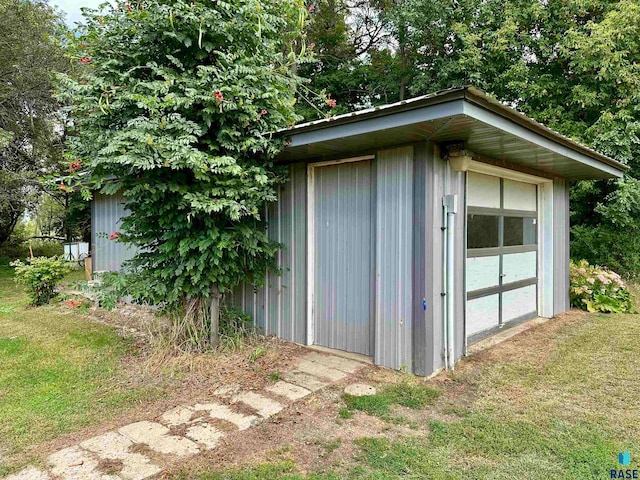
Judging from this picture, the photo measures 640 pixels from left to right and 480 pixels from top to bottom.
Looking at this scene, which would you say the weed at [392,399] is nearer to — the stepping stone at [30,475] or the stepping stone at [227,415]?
the stepping stone at [227,415]

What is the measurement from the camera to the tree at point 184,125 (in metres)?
3.37

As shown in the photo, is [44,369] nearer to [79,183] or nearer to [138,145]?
[79,183]

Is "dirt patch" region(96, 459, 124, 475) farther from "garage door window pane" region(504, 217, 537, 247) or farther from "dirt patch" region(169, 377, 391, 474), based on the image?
"garage door window pane" region(504, 217, 537, 247)

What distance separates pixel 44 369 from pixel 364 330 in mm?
3161

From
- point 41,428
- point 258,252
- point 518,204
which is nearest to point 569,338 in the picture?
point 518,204

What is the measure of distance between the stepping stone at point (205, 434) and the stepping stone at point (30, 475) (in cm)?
78

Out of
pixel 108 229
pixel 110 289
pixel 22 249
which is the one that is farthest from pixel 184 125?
pixel 22 249

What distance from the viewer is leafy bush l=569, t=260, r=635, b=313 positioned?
643cm

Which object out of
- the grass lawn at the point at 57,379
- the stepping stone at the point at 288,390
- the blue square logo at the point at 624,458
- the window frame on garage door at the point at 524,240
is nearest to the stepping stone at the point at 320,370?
the stepping stone at the point at 288,390

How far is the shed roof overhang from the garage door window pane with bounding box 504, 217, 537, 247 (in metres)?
0.93

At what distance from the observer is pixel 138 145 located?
3201 mm

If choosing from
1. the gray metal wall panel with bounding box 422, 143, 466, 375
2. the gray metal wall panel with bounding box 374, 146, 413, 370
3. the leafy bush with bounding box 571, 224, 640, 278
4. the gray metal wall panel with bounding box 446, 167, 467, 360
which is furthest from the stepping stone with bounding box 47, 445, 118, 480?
the leafy bush with bounding box 571, 224, 640, 278

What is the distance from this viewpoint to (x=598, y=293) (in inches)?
261

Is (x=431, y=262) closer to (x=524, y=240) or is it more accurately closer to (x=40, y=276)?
(x=524, y=240)
